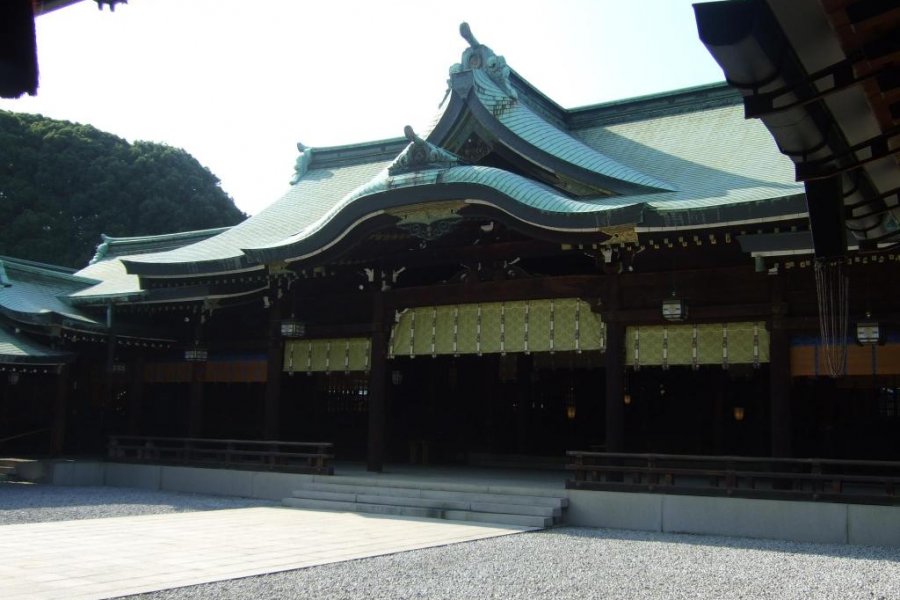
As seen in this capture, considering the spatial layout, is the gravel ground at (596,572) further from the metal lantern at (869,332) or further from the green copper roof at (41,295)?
the green copper roof at (41,295)

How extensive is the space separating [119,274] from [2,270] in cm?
317

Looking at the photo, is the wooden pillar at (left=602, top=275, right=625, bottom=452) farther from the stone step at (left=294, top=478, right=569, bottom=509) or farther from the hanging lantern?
the hanging lantern

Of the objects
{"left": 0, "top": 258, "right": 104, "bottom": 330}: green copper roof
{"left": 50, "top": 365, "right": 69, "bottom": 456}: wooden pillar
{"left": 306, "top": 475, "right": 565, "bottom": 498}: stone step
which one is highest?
{"left": 0, "top": 258, "right": 104, "bottom": 330}: green copper roof

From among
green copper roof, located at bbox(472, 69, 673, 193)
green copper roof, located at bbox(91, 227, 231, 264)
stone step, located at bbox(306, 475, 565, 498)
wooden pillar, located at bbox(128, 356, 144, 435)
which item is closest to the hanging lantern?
stone step, located at bbox(306, 475, 565, 498)

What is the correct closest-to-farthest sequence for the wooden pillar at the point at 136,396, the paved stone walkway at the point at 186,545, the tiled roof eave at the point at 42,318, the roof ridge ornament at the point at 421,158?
the paved stone walkway at the point at 186,545 → the roof ridge ornament at the point at 421,158 → the tiled roof eave at the point at 42,318 → the wooden pillar at the point at 136,396

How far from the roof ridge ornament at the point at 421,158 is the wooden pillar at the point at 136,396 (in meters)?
9.35

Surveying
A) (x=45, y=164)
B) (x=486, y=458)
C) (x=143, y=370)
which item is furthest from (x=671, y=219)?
(x=45, y=164)

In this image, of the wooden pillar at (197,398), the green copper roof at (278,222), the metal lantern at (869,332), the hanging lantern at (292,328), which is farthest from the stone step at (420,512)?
the metal lantern at (869,332)

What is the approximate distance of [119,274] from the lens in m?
22.7

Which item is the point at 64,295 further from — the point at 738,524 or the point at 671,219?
the point at 738,524

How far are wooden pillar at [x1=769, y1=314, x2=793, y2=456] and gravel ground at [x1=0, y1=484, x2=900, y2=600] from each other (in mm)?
1777

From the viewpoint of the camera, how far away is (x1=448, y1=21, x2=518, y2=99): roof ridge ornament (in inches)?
644

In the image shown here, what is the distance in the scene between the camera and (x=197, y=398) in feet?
60.9

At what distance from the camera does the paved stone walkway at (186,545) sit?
7.78 m
